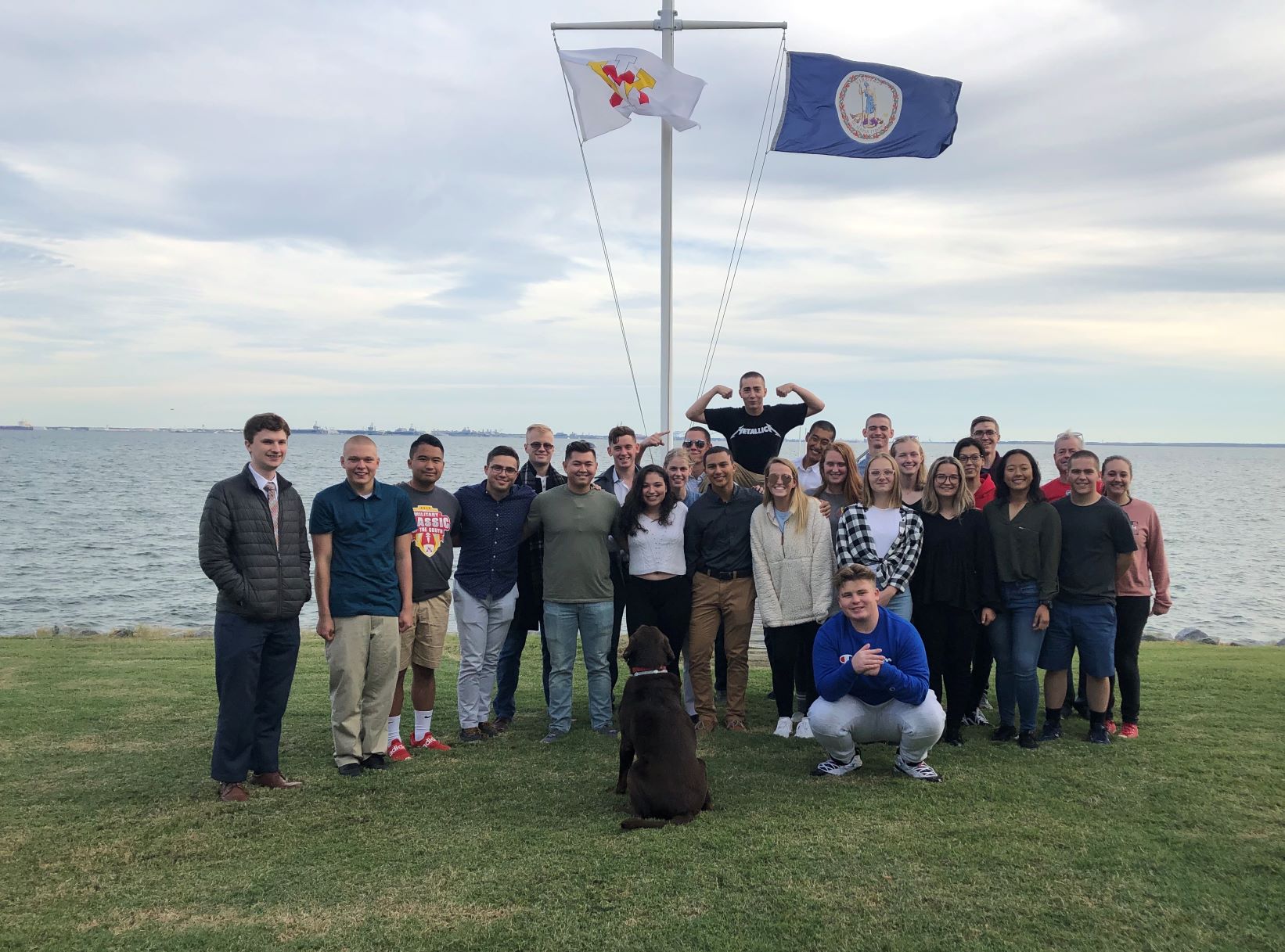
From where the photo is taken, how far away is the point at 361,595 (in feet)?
18.0

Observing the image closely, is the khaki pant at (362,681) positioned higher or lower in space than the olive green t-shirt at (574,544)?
lower

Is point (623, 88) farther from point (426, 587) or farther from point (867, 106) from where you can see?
point (426, 587)

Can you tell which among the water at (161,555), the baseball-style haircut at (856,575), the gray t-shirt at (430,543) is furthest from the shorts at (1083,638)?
the water at (161,555)

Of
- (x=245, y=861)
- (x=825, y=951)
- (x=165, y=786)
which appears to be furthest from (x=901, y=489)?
(x=165, y=786)

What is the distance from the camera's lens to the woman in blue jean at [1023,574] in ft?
19.3

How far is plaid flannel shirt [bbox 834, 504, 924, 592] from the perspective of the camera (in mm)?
5809

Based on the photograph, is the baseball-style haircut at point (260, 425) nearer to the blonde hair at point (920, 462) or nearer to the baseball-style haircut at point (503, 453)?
the baseball-style haircut at point (503, 453)

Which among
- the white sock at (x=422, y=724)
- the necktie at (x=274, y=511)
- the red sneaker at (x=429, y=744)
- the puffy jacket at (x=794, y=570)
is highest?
the necktie at (x=274, y=511)

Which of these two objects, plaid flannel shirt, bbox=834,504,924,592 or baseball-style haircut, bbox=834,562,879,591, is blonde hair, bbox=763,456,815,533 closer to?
plaid flannel shirt, bbox=834,504,924,592

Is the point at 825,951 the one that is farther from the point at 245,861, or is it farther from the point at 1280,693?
the point at 1280,693

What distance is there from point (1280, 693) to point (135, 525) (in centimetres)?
3628

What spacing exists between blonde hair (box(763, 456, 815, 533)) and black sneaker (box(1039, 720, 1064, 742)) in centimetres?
210

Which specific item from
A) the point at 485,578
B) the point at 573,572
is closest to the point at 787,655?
the point at 573,572

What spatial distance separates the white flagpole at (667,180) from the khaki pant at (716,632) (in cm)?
236
